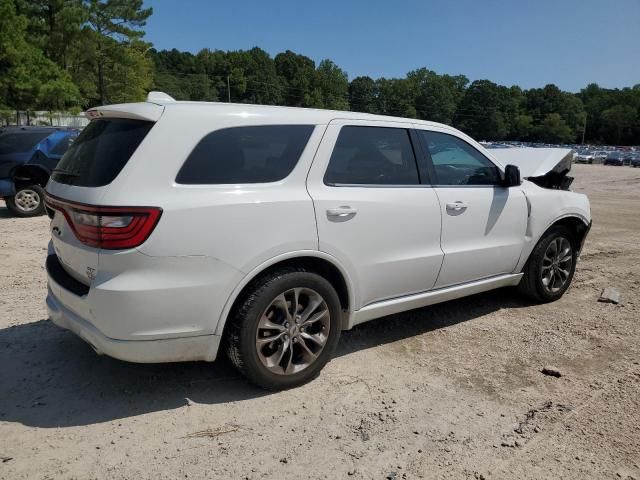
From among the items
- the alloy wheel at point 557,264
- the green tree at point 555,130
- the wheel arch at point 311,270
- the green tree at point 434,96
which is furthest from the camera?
the green tree at point 434,96

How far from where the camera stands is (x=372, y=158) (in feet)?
12.0

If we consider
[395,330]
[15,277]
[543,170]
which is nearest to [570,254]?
[543,170]

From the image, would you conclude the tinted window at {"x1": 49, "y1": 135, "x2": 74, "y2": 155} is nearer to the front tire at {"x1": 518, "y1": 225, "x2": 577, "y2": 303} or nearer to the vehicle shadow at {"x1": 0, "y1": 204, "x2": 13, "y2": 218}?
the vehicle shadow at {"x1": 0, "y1": 204, "x2": 13, "y2": 218}

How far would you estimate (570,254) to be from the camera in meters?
5.22

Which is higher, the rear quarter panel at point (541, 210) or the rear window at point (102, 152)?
the rear window at point (102, 152)

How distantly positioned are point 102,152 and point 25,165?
797cm

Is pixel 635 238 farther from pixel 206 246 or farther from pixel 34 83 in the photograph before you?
pixel 34 83

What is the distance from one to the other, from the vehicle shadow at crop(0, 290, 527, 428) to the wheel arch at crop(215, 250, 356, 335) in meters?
0.56

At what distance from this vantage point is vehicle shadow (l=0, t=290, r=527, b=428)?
3.05m

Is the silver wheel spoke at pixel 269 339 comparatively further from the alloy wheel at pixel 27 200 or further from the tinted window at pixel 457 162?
the alloy wheel at pixel 27 200

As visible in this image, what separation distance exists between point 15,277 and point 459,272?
A: 15.7ft

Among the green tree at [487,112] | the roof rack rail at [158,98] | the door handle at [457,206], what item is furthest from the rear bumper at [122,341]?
the green tree at [487,112]

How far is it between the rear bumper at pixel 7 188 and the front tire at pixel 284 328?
846 cm

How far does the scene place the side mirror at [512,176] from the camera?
14.2 feet
